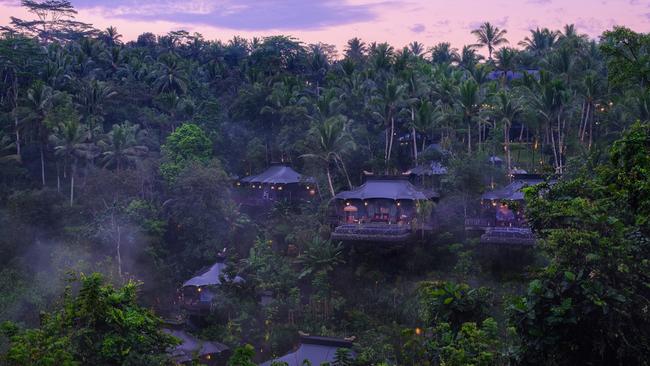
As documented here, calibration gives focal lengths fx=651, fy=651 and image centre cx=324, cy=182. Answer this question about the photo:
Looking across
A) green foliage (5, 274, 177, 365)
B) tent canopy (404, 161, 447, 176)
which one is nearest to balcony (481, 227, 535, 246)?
tent canopy (404, 161, 447, 176)

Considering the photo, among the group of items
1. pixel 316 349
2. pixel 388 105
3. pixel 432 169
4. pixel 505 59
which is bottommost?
pixel 316 349

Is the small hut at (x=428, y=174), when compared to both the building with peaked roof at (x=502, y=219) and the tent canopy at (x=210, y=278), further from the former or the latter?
the tent canopy at (x=210, y=278)

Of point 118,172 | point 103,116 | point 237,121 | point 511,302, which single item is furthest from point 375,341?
point 103,116

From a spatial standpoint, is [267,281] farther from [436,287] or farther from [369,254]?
[436,287]

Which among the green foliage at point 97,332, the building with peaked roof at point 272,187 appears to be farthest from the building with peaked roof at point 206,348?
the green foliage at point 97,332

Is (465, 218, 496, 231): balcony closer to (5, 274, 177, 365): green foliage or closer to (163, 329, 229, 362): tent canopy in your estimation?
(163, 329, 229, 362): tent canopy

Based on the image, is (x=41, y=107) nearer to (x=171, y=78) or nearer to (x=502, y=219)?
(x=171, y=78)

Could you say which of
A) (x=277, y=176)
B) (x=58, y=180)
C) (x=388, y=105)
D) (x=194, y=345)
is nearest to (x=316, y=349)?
(x=194, y=345)

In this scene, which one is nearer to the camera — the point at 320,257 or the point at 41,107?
the point at 320,257
